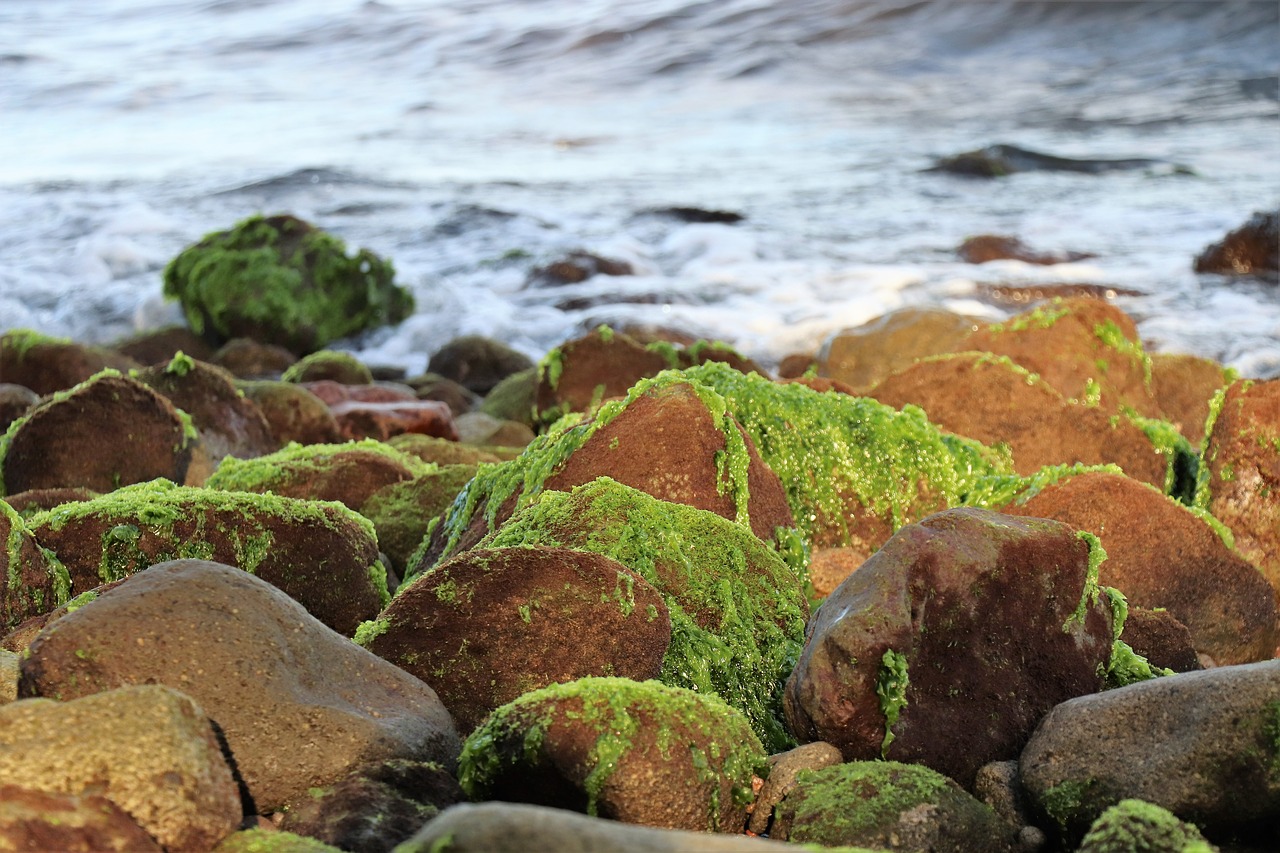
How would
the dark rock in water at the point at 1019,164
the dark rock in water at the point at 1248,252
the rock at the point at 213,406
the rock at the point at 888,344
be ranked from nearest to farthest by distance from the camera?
1. the rock at the point at 213,406
2. the rock at the point at 888,344
3. the dark rock in water at the point at 1248,252
4. the dark rock in water at the point at 1019,164

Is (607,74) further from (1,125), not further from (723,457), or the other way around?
(723,457)

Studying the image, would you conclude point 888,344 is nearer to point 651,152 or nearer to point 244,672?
point 244,672

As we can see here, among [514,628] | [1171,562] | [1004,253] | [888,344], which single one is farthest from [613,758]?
[1004,253]

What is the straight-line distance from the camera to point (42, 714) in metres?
2.52

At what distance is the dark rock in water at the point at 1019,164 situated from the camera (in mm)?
19641

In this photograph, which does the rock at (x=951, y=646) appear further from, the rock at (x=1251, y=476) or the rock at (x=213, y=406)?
the rock at (x=213, y=406)

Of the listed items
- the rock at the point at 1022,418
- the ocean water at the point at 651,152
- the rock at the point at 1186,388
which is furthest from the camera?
the ocean water at the point at 651,152

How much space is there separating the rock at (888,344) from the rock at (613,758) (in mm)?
7077

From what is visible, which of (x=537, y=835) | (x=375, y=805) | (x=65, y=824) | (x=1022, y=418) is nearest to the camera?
(x=537, y=835)

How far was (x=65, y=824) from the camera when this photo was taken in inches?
93.3

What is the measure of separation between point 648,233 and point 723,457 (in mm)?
12628

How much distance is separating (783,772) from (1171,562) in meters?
2.22

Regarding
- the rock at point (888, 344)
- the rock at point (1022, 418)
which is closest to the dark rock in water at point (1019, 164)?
the rock at point (888, 344)

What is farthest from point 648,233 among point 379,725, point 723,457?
point 379,725
